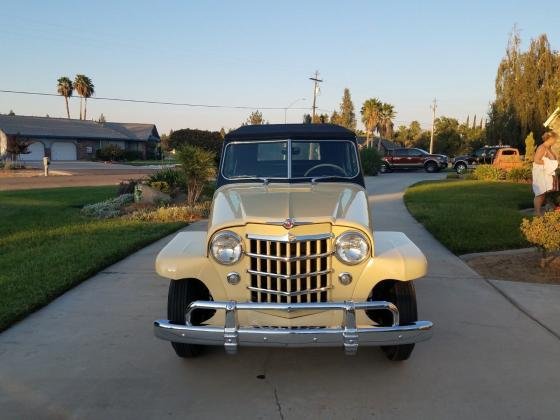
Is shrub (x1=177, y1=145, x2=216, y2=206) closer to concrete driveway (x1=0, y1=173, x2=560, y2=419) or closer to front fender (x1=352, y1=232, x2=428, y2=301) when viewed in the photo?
concrete driveway (x1=0, y1=173, x2=560, y2=419)

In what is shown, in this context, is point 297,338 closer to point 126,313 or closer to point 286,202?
point 286,202

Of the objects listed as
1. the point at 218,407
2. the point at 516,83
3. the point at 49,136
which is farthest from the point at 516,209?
the point at 49,136

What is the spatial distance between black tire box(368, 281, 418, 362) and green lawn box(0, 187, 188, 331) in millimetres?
3458

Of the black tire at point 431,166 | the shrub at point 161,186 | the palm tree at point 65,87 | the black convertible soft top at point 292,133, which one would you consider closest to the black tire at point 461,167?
the black tire at point 431,166

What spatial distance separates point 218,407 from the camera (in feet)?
11.3

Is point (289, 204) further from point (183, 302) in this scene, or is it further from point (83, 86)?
point (83, 86)

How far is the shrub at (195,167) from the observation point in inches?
486

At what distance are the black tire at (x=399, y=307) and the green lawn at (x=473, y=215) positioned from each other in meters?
4.43

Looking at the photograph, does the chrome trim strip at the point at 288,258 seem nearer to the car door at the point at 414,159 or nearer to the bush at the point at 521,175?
the bush at the point at 521,175

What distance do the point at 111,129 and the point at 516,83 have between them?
139 ft

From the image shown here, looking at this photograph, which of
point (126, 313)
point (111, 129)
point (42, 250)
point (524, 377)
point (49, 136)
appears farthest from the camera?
point (111, 129)

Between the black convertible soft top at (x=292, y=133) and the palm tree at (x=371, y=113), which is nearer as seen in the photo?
the black convertible soft top at (x=292, y=133)

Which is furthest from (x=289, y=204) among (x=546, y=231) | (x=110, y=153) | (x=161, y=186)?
(x=110, y=153)

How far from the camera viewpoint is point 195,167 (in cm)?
1238
